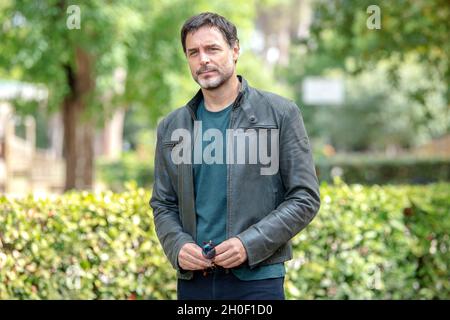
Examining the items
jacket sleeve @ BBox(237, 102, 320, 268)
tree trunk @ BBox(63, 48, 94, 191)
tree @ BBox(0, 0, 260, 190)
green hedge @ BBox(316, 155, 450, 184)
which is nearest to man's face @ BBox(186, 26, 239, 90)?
jacket sleeve @ BBox(237, 102, 320, 268)

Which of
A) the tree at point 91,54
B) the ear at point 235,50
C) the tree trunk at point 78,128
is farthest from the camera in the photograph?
the tree trunk at point 78,128

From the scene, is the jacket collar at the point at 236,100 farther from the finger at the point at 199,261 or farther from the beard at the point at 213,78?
the finger at the point at 199,261

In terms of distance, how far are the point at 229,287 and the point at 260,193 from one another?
1.19ft

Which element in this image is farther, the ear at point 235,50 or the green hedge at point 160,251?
the green hedge at point 160,251

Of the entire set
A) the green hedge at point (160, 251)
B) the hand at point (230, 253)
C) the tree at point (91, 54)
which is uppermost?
the tree at point (91, 54)

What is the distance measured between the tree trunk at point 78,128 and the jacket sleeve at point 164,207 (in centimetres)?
1180

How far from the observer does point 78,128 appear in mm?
16766

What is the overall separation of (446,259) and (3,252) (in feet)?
10.2

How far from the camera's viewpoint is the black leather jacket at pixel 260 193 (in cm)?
291

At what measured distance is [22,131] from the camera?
6284 cm

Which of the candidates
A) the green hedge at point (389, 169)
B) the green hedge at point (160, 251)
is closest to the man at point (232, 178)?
the green hedge at point (160, 251)

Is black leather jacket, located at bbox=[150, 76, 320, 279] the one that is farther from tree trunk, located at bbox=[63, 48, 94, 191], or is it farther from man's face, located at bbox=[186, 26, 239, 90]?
tree trunk, located at bbox=[63, 48, 94, 191]

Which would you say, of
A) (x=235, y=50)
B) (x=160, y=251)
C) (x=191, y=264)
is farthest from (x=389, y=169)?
(x=191, y=264)

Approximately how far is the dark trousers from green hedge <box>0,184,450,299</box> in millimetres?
2373
